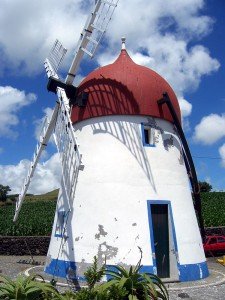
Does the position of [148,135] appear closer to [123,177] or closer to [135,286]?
[123,177]

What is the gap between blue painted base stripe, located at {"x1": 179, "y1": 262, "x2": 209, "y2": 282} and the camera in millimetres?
10586

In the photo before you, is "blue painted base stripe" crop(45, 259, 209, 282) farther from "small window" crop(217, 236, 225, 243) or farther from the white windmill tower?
Result: "small window" crop(217, 236, 225, 243)

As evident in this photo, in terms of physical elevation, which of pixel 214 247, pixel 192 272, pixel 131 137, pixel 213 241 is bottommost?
pixel 192 272

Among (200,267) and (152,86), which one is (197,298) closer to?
(200,267)

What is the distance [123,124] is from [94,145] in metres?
1.16

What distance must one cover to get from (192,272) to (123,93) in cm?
592

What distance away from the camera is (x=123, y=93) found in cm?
1168

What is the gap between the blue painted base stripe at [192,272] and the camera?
34.7 ft

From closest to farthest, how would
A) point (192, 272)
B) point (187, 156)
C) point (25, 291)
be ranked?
point (25, 291), point (192, 272), point (187, 156)

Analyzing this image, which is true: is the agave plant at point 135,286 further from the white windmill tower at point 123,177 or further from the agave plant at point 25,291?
the white windmill tower at point 123,177

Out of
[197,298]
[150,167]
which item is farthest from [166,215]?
[197,298]

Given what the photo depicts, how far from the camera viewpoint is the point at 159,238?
1098cm

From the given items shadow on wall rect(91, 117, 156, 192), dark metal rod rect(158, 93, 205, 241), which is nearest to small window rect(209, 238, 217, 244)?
dark metal rod rect(158, 93, 205, 241)

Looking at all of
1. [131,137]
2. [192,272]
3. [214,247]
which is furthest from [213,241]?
[131,137]
